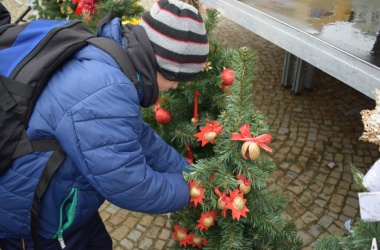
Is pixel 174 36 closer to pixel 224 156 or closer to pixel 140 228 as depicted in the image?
pixel 224 156

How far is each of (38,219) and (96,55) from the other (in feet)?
2.44

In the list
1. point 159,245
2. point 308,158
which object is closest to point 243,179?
point 159,245

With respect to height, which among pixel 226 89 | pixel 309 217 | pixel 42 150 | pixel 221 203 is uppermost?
pixel 42 150

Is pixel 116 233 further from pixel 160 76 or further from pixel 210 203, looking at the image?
pixel 160 76

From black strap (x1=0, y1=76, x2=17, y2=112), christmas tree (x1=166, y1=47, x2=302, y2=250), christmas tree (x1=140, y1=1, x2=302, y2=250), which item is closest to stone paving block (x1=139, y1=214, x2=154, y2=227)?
christmas tree (x1=140, y1=1, x2=302, y2=250)

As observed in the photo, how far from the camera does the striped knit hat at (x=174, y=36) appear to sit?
4.80 ft

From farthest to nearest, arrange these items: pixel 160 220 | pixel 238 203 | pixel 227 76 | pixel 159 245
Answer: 1. pixel 160 220
2. pixel 159 245
3. pixel 227 76
4. pixel 238 203

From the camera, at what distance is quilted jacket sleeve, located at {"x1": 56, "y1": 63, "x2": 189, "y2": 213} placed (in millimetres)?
1304

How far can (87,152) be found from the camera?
4.35 feet

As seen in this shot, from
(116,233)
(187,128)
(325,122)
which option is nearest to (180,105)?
(187,128)

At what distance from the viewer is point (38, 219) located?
5.10 ft

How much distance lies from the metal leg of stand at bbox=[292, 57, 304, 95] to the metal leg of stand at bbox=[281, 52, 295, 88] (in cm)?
11

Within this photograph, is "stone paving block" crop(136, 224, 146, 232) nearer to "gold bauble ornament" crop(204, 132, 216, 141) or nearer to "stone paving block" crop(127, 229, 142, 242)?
"stone paving block" crop(127, 229, 142, 242)

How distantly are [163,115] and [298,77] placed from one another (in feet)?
9.35
